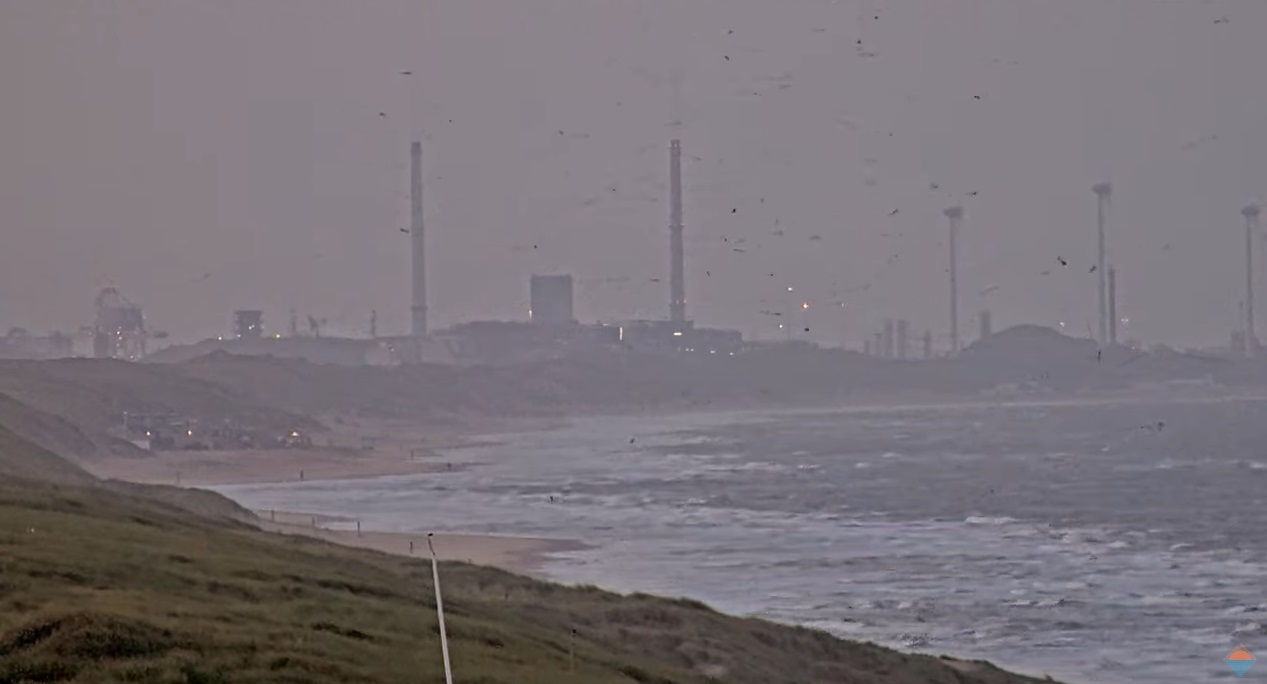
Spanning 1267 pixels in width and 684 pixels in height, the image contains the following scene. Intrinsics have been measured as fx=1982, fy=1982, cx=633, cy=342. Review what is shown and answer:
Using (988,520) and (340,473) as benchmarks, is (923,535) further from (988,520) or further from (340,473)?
(340,473)

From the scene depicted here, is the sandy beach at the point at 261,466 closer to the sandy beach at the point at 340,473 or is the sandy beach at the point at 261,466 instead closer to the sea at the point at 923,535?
the sandy beach at the point at 340,473

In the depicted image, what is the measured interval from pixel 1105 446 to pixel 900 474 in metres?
51.6

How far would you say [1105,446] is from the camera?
168m

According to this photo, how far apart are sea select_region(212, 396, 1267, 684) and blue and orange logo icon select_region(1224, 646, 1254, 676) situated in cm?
29

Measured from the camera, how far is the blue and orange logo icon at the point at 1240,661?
134 feet

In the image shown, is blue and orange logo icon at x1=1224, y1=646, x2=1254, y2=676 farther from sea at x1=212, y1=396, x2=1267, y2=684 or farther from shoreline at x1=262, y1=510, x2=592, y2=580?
shoreline at x1=262, y1=510, x2=592, y2=580

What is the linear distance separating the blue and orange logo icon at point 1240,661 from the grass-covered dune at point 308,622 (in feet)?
19.6

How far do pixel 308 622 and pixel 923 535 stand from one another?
5277 cm

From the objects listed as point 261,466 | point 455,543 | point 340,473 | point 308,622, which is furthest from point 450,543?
point 261,466

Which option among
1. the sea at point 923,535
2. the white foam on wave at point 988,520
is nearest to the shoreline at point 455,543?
the sea at point 923,535

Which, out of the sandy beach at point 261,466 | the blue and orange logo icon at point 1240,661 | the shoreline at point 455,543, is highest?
the sandy beach at point 261,466

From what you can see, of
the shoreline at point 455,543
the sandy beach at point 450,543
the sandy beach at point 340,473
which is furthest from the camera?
the sandy beach at point 340,473

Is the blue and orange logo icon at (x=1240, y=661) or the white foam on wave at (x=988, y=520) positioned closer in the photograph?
the blue and orange logo icon at (x=1240, y=661)

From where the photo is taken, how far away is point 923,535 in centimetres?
7706
